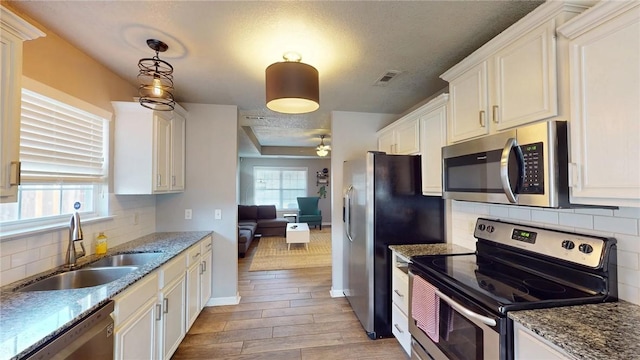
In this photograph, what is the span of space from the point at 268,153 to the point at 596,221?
713cm

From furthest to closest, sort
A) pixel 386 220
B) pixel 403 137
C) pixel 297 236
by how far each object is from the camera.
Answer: pixel 297 236 → pixel 403 137 → pixel 386 220

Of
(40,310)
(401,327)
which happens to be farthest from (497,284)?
(40,310)

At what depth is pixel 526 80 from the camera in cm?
134

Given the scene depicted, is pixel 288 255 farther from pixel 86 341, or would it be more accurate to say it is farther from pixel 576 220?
pixel 576 220

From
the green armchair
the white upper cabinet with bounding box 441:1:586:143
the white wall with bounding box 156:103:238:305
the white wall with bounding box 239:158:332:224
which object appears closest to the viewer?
the white upper cabinet with bounding box 441:1:586:143

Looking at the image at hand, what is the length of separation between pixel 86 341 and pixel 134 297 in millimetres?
400

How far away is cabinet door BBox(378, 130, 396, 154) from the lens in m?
3.07

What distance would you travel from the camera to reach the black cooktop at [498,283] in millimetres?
1166

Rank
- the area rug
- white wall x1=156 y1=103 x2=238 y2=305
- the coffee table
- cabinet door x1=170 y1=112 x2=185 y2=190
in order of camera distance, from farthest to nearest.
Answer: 1. the coffee table
2. the area rug
3. white wall x1=156 y1=103 x2=238 y2=305
4. cabinet door x1=170 y1=112 x2=185 y2=190

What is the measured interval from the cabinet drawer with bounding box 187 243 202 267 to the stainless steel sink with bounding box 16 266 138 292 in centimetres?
64

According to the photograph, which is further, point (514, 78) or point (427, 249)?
point (427, 249)

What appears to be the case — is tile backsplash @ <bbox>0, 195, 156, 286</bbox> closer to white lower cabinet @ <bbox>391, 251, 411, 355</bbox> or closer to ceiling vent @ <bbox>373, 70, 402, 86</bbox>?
white lower cabinet @ <bbox>391, 251, 411, 355</bbox>

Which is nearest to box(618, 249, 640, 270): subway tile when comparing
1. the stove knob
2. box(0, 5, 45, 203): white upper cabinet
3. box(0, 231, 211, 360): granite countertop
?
the stove knob

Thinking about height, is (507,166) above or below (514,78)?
below
